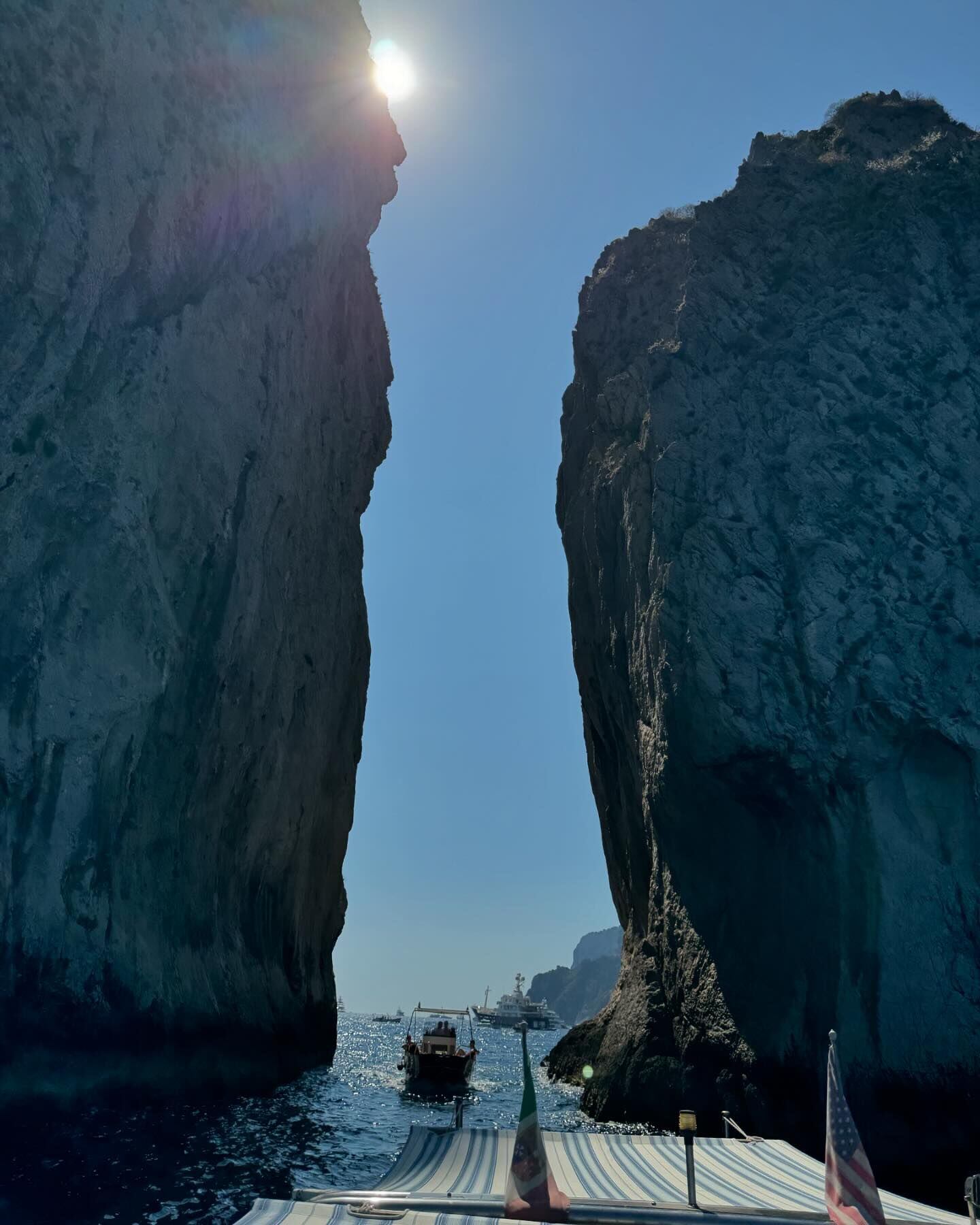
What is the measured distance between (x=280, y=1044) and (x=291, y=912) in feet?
20.0

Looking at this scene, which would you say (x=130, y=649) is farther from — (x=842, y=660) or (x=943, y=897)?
(x=943, y=897)

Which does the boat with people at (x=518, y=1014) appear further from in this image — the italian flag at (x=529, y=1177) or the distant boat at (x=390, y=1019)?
the italian flag at (x=529, y=1177)

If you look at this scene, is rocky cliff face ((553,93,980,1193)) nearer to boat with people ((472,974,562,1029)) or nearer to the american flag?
the american flag

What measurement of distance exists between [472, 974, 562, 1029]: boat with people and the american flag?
122365 millimetres

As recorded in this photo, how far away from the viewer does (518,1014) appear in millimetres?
138625

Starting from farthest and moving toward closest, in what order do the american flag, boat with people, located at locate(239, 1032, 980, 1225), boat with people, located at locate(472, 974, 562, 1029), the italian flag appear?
boat with people, located at locate(472, 974, 562, 1029)
the italian flag
boat with people, located at locate(239, 1032, 980, 1225)
the american flag

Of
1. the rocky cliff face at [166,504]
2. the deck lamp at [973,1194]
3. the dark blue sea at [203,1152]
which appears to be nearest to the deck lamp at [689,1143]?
the deck lamp at [973,1194]

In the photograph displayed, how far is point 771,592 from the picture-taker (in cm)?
3091

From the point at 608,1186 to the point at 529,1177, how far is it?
283cm

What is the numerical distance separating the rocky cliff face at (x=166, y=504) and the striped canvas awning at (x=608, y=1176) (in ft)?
35.9

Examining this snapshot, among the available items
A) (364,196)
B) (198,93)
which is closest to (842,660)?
(198,93)

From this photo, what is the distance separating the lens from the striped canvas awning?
12.2 meters

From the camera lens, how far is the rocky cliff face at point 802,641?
26.0 metres

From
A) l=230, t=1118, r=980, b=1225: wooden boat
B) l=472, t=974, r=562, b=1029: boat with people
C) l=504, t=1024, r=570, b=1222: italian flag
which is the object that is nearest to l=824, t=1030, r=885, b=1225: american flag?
l=230, t=1118, r=980, b=1225: wooden boat
